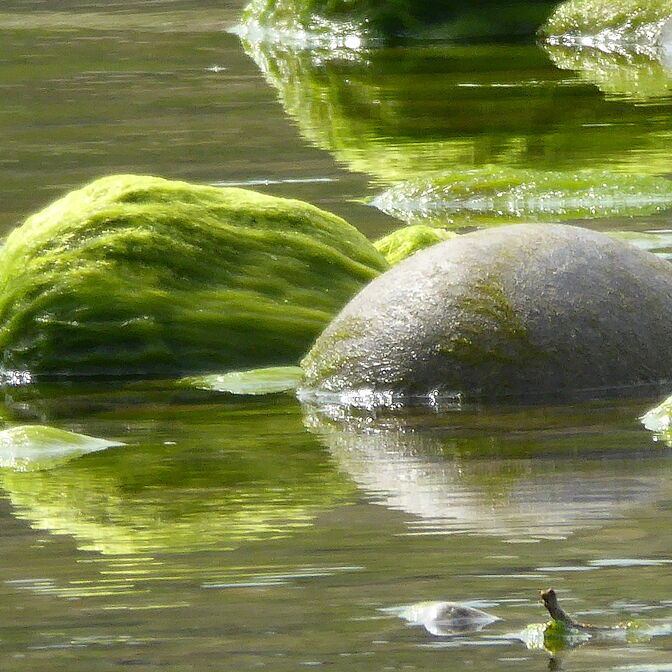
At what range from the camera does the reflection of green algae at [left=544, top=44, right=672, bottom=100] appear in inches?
664

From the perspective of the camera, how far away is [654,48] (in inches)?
822

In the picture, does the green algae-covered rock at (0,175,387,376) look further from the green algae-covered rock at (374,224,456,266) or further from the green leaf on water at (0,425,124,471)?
the green leaf on water at (0,425,124,471)

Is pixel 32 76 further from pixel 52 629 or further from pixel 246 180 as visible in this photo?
pixel 52 629

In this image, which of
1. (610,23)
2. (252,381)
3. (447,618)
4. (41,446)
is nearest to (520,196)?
(252,381)

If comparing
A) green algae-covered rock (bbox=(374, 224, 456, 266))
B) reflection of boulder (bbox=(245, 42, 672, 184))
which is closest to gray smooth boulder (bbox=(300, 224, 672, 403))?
green algae-covered rock (bbox=(374, 224, 456, 266))

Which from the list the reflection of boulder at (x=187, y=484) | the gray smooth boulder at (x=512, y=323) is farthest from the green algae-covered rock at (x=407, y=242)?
the reflection of boulder at (x=187, y=484)

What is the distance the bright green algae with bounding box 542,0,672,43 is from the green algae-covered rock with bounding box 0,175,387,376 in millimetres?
14208

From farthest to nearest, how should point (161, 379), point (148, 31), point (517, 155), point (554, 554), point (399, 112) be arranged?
point (148, 31), point (399, 112), point (517, 155), point (161, 379), point (554, 554)

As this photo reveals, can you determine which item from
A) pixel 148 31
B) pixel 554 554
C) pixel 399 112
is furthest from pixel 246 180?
pixel 148 31

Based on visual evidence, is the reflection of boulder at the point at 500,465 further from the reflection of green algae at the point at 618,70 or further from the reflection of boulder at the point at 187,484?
the reflection of green algae at the point at 618,70

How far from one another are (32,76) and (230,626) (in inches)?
671

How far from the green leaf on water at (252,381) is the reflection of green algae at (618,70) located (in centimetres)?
958

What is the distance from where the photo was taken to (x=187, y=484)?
18.0 ft

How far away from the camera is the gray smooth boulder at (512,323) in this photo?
648cm
